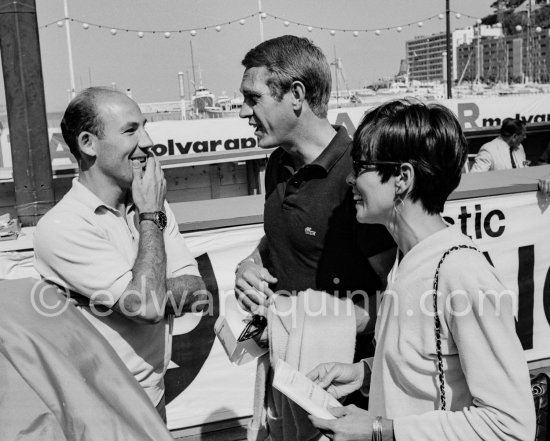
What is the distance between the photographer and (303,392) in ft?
5.95

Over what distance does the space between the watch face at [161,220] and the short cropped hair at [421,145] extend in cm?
91

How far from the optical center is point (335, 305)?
225cm

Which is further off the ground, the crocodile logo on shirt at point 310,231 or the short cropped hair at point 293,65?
the short cropped hair at point 293,65

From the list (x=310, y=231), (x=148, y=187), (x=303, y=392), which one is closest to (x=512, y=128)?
(x=310, y=231)

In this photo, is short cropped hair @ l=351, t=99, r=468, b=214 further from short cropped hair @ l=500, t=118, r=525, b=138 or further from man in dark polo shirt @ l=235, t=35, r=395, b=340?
short cropped hair @ l=500, t=118, r=525, b=138

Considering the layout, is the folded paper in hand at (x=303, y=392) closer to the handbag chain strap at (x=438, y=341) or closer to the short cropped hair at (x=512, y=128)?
the handbag chain strap at (x=438, y=341)

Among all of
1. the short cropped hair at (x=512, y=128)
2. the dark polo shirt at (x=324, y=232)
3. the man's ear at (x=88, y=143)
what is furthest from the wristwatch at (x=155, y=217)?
the short cropped hair at (x=512, y=128)

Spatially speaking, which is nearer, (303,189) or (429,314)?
(429,314)

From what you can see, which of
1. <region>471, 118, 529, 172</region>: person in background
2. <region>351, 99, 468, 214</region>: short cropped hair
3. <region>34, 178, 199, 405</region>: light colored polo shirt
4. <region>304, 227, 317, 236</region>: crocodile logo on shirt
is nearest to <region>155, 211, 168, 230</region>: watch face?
<region>34, 178, 199, 405</region>: light colored polo shirt

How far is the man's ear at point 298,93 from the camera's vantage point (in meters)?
2.38

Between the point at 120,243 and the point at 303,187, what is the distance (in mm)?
683

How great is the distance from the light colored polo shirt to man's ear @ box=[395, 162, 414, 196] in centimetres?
98

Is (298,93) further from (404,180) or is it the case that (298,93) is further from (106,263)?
(106,263)

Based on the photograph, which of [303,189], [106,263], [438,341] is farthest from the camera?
[303,189]
